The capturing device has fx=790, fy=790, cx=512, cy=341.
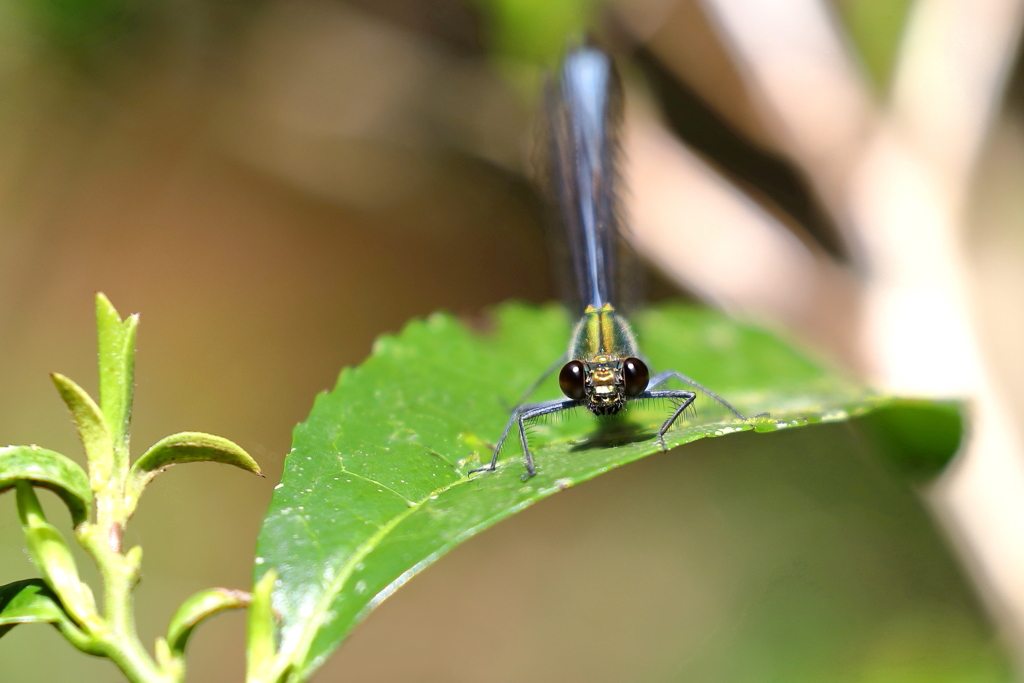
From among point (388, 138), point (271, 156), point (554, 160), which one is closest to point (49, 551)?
point (554, 160)

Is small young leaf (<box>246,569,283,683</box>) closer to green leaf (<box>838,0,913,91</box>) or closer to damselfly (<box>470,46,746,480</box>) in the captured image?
damselfly (<box>470,46,746,480</box>)

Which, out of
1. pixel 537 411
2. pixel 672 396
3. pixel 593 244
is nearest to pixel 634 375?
pixel 672 396

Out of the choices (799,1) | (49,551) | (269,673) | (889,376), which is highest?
(799,1)

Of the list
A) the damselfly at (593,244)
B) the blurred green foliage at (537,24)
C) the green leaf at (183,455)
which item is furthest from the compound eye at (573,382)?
the blurred green foliage at (537,24)

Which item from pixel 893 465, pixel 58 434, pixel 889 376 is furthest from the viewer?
pixel 58 434

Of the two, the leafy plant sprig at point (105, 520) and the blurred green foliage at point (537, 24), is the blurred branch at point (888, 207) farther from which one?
the leafy plant sprig at point (105, 520)

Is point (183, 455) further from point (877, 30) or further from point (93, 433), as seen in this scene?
point (877, 30)

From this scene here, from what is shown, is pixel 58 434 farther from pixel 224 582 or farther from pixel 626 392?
pixel 626 392

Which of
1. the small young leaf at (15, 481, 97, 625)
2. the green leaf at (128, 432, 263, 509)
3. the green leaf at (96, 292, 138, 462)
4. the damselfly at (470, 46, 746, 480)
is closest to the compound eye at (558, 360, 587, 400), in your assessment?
the damselfly at (470, 46, 746, 480)
